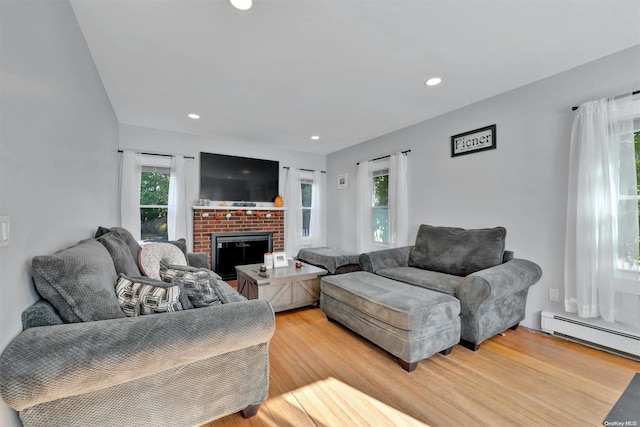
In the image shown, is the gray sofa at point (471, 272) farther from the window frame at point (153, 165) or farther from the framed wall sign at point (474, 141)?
the window frame at point (153, 165)

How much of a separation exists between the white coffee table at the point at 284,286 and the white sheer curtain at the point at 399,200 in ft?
4.78

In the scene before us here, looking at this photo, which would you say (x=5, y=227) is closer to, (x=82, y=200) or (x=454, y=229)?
(x=82, y=200)

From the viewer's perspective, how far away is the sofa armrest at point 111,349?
902 mm

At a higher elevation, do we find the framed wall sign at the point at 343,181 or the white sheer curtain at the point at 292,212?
the framed wall sign at the point at 343,181

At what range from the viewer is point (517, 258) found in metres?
2.75

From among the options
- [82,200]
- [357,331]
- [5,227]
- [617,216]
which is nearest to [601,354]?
[617,216]

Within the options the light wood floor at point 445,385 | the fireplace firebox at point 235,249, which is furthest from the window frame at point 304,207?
the light wood floor at point 445,385

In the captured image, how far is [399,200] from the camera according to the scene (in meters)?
3.94

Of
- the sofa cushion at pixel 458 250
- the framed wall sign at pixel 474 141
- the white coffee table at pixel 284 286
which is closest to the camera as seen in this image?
the sofa cushion at pixel 458 250

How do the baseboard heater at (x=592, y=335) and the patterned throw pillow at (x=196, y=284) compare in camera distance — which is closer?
the patterned throw pillow at (x=196, y=284)

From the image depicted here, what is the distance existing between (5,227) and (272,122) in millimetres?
3162

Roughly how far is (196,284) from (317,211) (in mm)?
4177

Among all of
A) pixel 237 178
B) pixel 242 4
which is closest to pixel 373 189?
pixel 237 178

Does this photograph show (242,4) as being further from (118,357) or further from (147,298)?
(118,357)
